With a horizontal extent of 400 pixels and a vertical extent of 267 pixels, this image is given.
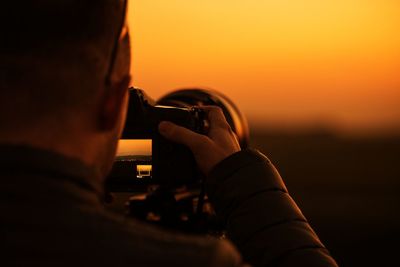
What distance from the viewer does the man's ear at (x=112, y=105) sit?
3.10 feet

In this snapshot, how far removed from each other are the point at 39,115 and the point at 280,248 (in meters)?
0.61

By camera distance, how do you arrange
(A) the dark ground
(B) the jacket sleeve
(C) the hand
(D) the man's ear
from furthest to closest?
(A) the dark ground → (C) the hand → (B) the jacket sleeve → (D) the man's ear

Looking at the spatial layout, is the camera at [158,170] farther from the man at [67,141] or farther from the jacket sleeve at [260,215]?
the man at [67,141]

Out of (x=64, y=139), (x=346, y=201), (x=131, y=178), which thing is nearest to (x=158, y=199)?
(x=131, y=178)

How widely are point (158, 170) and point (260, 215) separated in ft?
1.19

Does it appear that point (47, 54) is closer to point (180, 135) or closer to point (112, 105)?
point (112, 105)

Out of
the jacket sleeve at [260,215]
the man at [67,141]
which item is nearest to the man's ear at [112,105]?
the man at [67,141]

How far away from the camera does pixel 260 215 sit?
1.32m

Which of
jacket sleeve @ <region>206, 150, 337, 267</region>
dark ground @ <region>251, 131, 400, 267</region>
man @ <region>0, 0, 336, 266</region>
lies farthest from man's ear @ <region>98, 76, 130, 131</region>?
dark ground @ <region>251, 131, 400, 267</region>

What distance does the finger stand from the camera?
1494 millimetres

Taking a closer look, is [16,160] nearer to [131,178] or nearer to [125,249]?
[125,249]

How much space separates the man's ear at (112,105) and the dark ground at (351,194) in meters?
8.57

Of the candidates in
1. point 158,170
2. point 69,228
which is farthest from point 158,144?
point 69,228

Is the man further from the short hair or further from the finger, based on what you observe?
the finger
